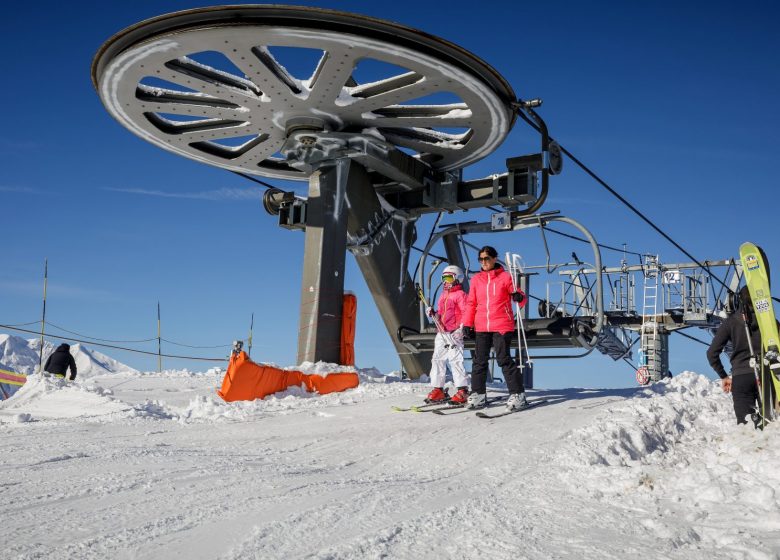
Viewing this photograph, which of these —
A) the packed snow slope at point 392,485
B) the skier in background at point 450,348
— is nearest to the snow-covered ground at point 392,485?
the packed snow slope at point 392,485

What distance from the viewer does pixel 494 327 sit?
27.2ft

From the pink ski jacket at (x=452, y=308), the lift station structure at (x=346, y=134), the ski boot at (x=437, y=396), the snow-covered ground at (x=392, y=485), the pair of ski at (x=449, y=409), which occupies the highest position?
the lift station structure at (x=346, y=134)

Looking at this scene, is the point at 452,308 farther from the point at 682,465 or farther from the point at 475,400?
the point at 682,465

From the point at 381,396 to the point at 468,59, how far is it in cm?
528

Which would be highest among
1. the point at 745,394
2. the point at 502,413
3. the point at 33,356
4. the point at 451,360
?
the point at 451,360

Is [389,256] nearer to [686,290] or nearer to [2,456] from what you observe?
[2,456]

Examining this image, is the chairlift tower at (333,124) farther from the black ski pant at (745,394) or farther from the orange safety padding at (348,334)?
the black ski pant at (745,394)

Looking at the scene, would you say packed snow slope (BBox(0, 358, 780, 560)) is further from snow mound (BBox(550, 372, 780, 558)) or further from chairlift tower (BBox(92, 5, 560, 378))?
chairlift tower (BBox(92, 5, 560, 378))

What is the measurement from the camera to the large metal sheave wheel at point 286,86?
903 cm

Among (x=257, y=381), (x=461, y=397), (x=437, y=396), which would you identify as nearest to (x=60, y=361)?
(x=257, y=381)

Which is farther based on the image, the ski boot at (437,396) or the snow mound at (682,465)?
the ski boot at (437,396)

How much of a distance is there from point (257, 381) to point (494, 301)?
12.6ft

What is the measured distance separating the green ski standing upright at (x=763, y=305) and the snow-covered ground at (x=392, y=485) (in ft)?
2.44

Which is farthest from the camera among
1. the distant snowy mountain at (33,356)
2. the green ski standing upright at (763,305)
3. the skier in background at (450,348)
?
the distant snowy mountain at (33,356)
